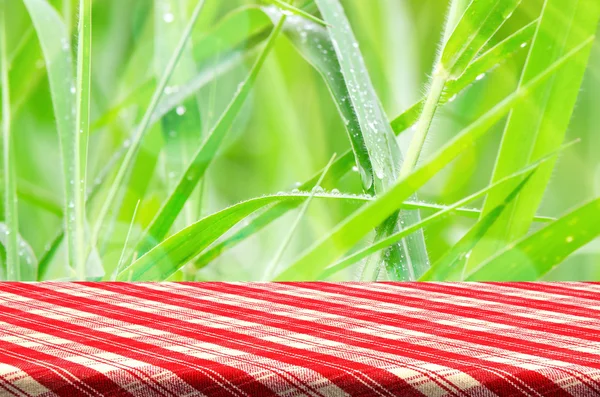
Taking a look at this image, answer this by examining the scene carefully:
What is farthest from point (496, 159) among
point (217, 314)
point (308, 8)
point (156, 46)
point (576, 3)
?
point (217, 314)

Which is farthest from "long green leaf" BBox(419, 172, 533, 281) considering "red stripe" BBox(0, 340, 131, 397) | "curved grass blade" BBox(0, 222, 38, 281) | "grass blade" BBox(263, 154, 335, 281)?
"red stripe" BBox(0, 340, 131, 397)

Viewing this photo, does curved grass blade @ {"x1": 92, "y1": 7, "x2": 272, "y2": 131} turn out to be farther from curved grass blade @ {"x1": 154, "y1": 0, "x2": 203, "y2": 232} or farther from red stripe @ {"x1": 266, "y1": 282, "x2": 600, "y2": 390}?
red stripe @ {"x1": 266, "y1": 282, "x2": 600, "y2": 390}

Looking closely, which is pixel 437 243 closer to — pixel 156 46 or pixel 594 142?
pixel 594 142

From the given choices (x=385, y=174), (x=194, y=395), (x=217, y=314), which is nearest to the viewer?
(x=194, y=395)

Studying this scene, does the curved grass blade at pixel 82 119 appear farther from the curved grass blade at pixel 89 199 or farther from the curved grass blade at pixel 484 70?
the curved grass blade at pixel 484 70

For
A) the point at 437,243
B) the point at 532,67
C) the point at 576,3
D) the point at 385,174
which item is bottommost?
the point at 437,243

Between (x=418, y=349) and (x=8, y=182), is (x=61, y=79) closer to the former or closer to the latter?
(x=8, y=182)

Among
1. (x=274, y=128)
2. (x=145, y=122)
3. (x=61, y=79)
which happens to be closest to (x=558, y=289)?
(x=274, y=128)
